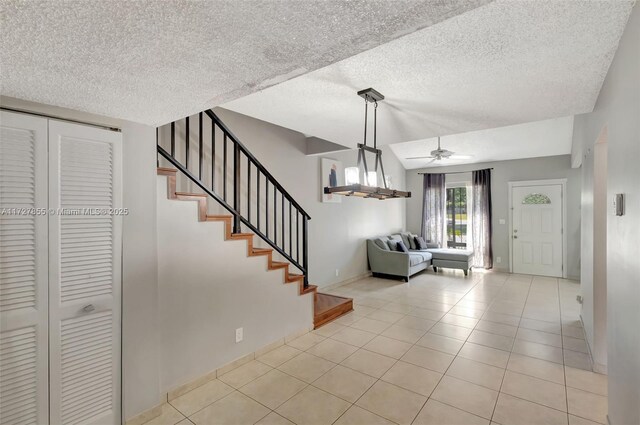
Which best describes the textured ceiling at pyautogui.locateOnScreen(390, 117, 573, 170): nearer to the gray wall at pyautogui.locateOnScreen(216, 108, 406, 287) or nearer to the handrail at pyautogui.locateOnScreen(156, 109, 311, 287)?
the gray wall at pyautogui.locateOnScreen(216, 108, 406, 287)

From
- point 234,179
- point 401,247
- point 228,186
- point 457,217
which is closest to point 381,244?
point 401,247

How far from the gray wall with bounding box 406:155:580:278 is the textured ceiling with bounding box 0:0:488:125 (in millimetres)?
7320

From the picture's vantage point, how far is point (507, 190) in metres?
7.26

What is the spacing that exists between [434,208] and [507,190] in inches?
67.4

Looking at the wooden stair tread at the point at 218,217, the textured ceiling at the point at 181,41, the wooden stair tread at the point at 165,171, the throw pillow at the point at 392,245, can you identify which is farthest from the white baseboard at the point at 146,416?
the throw pillow at the point at 392,245

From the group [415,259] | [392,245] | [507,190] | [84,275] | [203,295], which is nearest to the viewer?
[84,275]

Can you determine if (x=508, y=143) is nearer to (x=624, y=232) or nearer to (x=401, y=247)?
(x=401, y=247)

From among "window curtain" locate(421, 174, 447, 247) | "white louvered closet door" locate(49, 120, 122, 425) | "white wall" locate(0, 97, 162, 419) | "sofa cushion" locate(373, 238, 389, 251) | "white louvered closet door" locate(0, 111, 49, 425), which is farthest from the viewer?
"window curtain" locate(421, 174, 447, 247)

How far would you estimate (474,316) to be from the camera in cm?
433

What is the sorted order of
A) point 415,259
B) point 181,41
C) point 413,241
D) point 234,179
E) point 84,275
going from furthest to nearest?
point 413,241 → point 415,259 → point 234,179 → point 84,275 → point 181,41

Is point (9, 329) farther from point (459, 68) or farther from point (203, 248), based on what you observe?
point (459, 68)

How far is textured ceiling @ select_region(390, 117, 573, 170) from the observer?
225 inches

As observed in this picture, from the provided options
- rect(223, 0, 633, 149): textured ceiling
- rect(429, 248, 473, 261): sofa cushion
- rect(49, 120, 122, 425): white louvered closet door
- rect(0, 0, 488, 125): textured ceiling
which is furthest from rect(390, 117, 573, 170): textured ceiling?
rect(49, 120, 122, 425): white louvered closet door

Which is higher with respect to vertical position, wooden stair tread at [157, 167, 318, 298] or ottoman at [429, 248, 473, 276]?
wooden stair tread at [157, 167, 318, 298]
